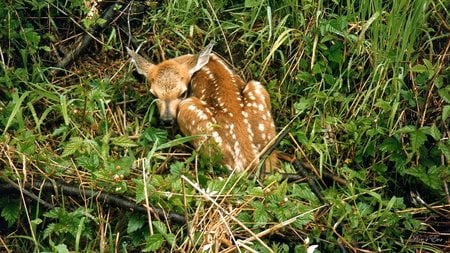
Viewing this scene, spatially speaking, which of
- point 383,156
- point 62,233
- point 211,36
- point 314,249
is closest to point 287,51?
point 211,36

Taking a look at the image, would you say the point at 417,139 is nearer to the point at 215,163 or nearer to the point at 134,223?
the point at 215,163

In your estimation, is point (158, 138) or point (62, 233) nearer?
point (62, 233)

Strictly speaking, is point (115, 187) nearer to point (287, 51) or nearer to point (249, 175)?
point (249, 175)

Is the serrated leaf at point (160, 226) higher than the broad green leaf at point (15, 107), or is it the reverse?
the broad green leaf at point (15, 107)

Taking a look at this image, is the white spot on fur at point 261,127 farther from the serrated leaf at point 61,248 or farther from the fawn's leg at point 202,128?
the serrated leaf at point 61,248

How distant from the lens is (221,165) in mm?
4855

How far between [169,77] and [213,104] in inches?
16.3

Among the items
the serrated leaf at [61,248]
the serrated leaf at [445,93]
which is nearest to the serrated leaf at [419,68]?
the serrated leaf at [445,93]

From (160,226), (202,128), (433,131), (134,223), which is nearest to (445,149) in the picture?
(433,131)

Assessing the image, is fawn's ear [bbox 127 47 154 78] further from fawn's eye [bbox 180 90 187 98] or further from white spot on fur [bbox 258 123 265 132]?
white spot on fur [bbox 258 123 265 132]

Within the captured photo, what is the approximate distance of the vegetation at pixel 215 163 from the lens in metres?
4.42

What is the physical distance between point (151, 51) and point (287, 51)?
43.6 inches

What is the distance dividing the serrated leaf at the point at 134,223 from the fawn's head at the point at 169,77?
989mm

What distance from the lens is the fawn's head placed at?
5263 millimetres
